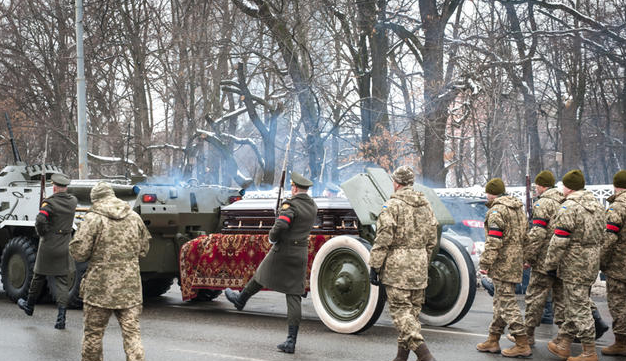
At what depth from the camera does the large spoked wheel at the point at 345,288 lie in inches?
346

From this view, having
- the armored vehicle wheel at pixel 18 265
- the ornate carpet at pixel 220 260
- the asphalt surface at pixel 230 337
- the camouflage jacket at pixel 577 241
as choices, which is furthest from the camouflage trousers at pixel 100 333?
the armored vehicle wheel at pixel 18 265

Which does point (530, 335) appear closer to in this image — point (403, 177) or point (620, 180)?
point (620, 180)

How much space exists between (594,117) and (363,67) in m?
12.1

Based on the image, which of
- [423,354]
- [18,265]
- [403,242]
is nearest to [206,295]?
[18,265]

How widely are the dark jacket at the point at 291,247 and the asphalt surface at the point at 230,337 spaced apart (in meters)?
0.67

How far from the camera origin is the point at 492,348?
788 cm

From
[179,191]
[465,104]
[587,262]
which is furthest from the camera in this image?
[465,104]

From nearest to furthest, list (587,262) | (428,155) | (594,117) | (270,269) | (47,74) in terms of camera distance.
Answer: (587,262), (270,269), (428,155), (47,74), (594,117)

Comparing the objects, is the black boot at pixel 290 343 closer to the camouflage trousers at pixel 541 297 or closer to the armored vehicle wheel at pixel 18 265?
the camouflage trousers at pixel 541 297

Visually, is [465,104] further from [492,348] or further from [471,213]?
[492,348]

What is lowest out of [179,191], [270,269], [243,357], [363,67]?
[243,357]

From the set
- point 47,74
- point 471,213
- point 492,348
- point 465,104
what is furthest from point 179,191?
point 47,74

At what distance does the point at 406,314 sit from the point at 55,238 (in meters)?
4.90

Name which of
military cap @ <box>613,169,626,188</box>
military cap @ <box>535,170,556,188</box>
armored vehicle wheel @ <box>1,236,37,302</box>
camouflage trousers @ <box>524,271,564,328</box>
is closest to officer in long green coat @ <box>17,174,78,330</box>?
armored vehicle wheel @ <box>1,236,37,302</box>
